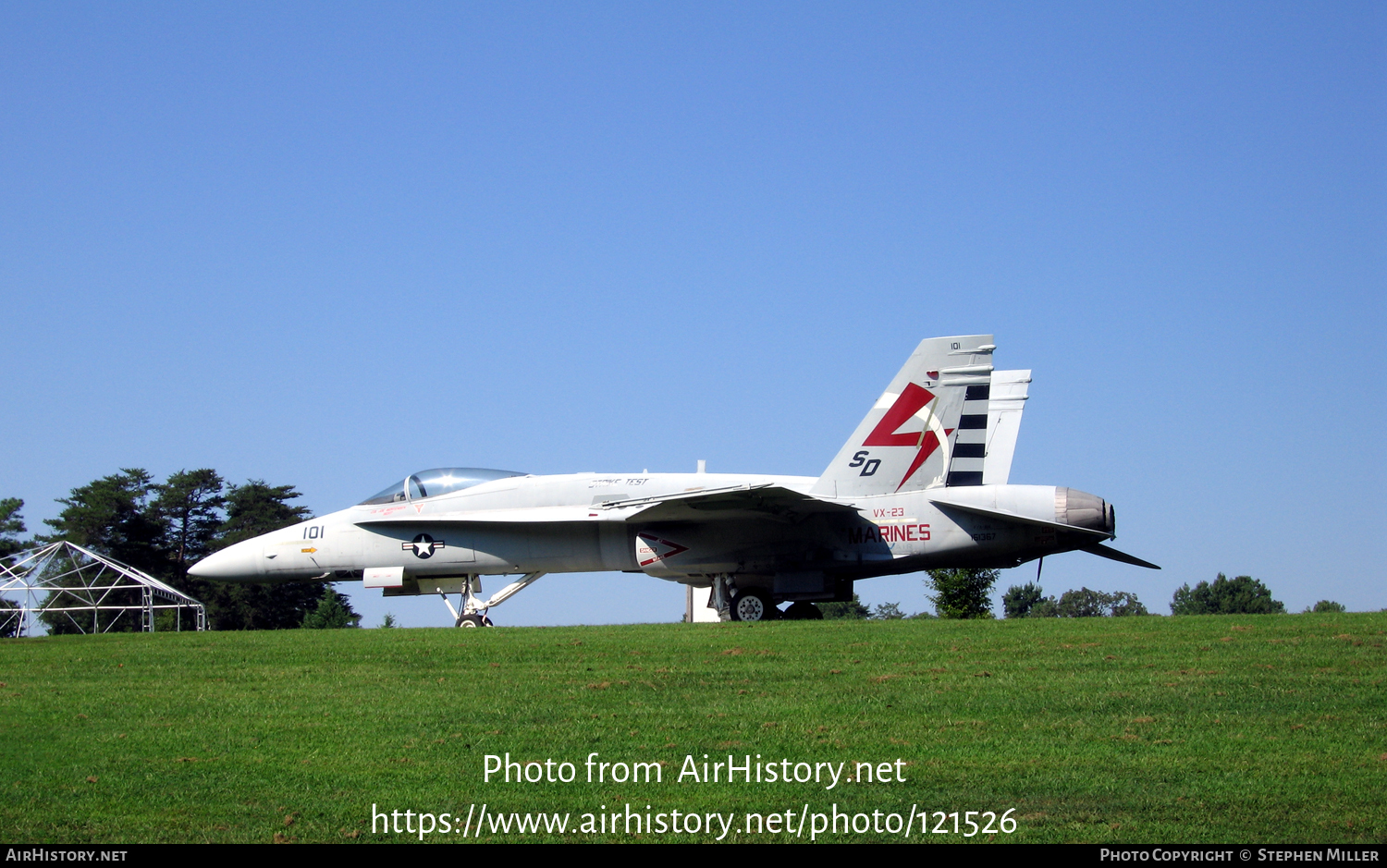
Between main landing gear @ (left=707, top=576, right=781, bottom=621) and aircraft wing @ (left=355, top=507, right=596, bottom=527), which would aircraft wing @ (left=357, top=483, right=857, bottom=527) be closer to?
aircraft wing @ (left=355, top=507, right=596, bottom=527)

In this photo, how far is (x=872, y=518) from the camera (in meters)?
20.3

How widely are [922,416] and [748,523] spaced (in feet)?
11.0

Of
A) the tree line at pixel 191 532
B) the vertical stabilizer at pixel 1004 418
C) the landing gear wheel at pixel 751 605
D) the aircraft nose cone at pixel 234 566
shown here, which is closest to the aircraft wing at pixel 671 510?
the landing gear wheel at pixel 751 605

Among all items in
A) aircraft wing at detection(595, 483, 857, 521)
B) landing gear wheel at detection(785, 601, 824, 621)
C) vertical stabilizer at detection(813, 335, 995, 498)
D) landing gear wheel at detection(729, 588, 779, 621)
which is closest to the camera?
aircraft wing at detection(595, 483, 857, 521)

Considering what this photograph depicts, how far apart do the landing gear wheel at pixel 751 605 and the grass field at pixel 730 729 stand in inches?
191

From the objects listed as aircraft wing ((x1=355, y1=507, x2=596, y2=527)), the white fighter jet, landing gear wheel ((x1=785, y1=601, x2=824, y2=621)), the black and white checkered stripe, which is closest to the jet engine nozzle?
the white fighter jet

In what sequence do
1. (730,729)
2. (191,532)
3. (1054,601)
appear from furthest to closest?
(1054,601) → (191,532) → (730,729)

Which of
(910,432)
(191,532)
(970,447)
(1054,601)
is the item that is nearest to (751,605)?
(910,432)

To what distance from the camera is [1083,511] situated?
19.4 m

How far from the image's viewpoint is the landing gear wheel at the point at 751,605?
2130cm

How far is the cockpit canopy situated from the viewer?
22031 millimetres

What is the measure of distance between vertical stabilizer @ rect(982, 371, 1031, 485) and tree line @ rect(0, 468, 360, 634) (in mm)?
31766

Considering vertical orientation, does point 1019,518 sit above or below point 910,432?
below

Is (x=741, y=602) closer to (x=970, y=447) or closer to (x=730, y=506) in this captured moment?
(x=730, y=506)
